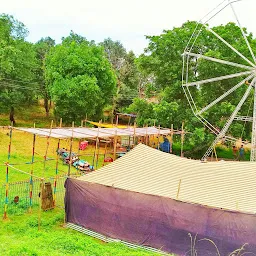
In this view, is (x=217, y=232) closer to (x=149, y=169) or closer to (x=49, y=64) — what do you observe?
(x=149, y=169)

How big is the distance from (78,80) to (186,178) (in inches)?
757

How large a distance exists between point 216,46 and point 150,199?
16.7 metres

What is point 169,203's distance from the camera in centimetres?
1023

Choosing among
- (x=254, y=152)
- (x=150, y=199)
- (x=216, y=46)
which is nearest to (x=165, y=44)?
(x=216, y=46)

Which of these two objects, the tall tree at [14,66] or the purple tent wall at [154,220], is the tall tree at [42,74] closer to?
the tall tree at [14,66]

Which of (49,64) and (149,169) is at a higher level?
(49,64)

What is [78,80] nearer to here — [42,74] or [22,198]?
[42,74]

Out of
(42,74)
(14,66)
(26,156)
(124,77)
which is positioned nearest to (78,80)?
(14,66)

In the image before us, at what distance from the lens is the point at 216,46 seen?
80.7 ft

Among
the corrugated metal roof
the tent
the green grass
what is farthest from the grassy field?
the tent

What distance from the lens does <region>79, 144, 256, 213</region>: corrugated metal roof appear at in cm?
1062

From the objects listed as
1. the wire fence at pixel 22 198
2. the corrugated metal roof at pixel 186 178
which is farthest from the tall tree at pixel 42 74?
the corrugated metal roof at pixel 186 178

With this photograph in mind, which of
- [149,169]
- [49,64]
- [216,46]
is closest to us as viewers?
[149,169]

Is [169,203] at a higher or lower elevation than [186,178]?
lower
